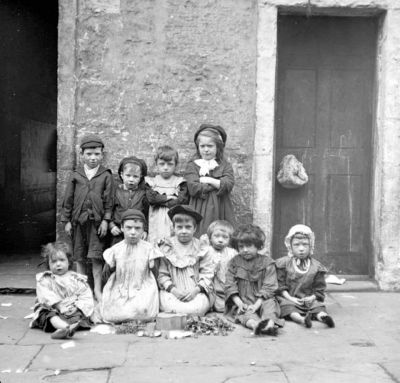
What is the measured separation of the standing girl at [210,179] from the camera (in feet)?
19.7

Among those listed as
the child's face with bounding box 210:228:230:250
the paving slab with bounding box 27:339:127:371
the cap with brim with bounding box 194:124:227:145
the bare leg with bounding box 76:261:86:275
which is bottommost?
the paving slab with bounding box 27:339:127:371

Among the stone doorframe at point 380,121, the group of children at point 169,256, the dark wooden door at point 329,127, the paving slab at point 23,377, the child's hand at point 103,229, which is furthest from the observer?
the dark wooden door at point 329,127

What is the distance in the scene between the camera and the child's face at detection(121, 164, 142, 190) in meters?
6.05

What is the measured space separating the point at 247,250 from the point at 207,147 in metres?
1.13

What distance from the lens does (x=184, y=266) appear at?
18.4ft

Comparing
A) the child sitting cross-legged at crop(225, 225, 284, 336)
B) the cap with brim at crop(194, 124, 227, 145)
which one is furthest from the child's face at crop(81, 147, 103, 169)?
the child sitting cross-legged at crop(225, 225, 284, 336)

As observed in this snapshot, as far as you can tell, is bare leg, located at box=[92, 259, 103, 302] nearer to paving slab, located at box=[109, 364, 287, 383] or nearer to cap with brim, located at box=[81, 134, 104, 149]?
cap with brim, located at box=[81, 134, 104, 149]

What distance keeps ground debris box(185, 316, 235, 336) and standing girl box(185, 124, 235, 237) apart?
3.61 feet

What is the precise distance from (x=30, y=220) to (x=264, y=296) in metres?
6.65

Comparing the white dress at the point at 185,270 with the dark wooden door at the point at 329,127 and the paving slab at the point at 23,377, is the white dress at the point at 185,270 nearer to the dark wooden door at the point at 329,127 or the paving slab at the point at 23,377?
the dark wooden door at the point at 329,127

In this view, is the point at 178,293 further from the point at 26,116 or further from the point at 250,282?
the point at 26,116

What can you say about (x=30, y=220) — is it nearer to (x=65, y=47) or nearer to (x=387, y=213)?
(x=65, y=47)

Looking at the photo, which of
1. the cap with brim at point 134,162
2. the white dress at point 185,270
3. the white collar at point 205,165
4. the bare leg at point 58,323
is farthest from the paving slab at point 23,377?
the white collar at point 205,165

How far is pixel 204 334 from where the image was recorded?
4977mm
